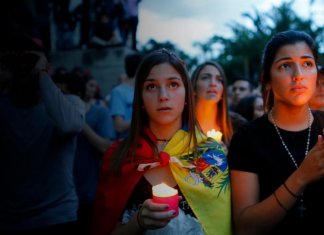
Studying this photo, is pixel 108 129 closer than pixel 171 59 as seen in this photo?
No

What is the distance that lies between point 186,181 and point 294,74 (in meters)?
0.88

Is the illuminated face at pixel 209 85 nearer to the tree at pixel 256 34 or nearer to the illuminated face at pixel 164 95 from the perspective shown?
the illuminated face at pixel 164 95

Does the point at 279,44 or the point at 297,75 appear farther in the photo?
the point at 279,44

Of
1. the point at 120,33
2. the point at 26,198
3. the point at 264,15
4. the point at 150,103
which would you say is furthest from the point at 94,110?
the point at 264,15

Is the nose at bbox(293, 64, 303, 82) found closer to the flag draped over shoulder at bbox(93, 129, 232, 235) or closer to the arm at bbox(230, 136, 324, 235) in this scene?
the arm at bbox(230, 136, 324, 235)

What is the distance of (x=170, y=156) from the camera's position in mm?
2006

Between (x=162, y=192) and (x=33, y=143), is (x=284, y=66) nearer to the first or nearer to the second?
(x=162, y=192)

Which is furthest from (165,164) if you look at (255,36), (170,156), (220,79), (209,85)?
(255,36)

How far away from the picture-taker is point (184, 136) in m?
2.13

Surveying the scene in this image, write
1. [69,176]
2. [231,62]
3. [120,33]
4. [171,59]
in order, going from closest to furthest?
[171,59] → [69,176] → [120,33] → [231,62]

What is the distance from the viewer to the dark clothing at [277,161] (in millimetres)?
1738

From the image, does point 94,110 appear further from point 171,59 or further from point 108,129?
point 171,59

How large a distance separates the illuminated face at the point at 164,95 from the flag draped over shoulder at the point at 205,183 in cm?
18

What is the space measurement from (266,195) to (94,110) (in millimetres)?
2704
